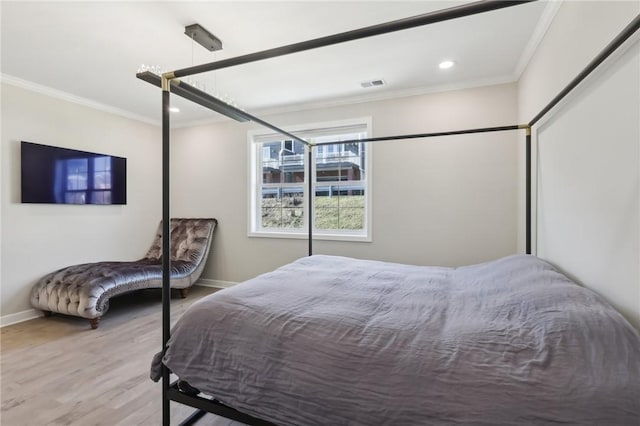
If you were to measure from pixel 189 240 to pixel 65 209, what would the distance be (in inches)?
57.0

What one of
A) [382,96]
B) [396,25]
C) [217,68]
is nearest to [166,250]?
[217,68]

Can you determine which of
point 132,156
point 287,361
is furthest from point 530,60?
point 132,156

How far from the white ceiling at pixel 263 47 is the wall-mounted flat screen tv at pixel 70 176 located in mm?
713

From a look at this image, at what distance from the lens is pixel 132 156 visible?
4422 millimetres

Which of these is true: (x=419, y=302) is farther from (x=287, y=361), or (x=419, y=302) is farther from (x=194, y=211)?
(x=194, y=211)

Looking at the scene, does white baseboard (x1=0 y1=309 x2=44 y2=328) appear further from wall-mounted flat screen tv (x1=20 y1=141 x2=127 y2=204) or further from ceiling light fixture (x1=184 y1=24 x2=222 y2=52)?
ceiling light fixture (x1=184 y1=24 x2=222 y2=52)

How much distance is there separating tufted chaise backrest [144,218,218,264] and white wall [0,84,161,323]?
0.43 metres

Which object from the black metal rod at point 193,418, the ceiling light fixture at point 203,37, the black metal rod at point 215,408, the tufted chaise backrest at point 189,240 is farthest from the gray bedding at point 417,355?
the tufted chaise backrest at point 189,240

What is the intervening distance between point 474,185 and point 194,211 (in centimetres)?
389

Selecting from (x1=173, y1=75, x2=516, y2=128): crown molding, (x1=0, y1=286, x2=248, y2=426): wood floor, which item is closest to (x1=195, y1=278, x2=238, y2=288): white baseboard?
(x1=0, y1=286, x2=248, y2=426): wood floor

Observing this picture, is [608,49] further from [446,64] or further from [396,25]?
[446,64]

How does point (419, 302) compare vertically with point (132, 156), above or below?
below

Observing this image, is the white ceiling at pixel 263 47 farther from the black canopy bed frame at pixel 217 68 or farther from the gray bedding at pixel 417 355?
the gray bedding at pixel 417 355

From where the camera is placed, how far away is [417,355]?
1.04 m
